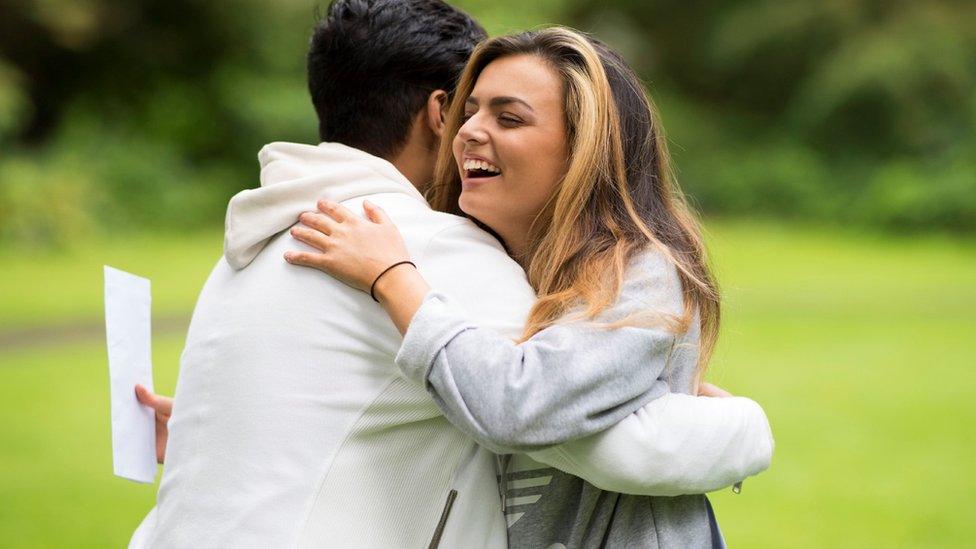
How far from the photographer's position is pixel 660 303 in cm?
195

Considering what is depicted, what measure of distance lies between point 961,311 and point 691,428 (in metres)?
10.2

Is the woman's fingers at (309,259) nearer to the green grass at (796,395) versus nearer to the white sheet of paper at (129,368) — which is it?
the white sheet of paper at (129,368)

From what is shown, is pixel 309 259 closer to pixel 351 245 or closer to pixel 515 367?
pixel 351 245

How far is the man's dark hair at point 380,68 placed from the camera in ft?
7.52

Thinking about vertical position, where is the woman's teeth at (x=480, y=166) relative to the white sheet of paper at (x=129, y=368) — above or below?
above

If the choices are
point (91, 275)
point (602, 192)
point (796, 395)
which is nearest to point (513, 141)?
point (602, 192)

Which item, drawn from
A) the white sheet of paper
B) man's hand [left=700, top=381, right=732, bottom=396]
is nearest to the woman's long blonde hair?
man's hand [left=700, top=381, right=732, bottom=396]

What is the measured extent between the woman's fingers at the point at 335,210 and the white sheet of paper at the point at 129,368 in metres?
0.50

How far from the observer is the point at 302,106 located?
18.7m

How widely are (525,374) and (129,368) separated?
97cm

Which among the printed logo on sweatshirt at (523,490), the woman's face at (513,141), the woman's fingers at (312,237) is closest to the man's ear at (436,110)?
the woman's face at (513,141)

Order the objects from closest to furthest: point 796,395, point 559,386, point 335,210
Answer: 1. point 559,386
2. point 335,210
3. point 796,395

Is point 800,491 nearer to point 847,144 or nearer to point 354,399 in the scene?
point 354,399

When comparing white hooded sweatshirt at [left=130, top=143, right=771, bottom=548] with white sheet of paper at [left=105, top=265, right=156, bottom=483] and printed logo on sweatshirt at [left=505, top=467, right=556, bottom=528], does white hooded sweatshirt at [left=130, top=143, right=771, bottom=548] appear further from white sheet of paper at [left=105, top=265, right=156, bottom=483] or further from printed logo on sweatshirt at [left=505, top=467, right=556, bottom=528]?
white sheet of paper at [left=105, top=265, right=156, bottom=483]
